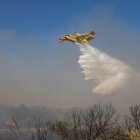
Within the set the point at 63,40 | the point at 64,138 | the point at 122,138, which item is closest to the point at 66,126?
the point at 64,138

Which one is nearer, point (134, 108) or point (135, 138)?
point (135, 138)

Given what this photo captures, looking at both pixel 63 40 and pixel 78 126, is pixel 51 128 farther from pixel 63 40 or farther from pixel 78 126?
pixel 63 40

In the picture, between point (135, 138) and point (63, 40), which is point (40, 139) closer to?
point (63, 40)

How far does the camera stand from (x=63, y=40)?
8581cm

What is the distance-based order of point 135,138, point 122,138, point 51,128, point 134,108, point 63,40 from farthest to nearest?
point 134,108
point 51,128
point 63,40
point 122,138
point 135,138

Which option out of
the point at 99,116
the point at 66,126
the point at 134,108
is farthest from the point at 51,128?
the point at 134,108

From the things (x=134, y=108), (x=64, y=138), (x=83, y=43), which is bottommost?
(x=64, y=138)

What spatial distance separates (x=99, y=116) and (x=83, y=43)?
18.4 meters

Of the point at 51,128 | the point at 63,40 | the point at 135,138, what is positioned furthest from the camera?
the point at 51,128

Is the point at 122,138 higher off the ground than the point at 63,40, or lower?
lower

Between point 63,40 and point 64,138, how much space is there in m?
24.7

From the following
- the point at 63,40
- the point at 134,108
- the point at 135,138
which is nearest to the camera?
the point at 135,138

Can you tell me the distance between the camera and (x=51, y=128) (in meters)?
91.6

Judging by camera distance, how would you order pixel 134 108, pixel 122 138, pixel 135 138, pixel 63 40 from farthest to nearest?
pixel 134 108 → pixel 63 40 → pixel 122 138 → pixel 135 138
